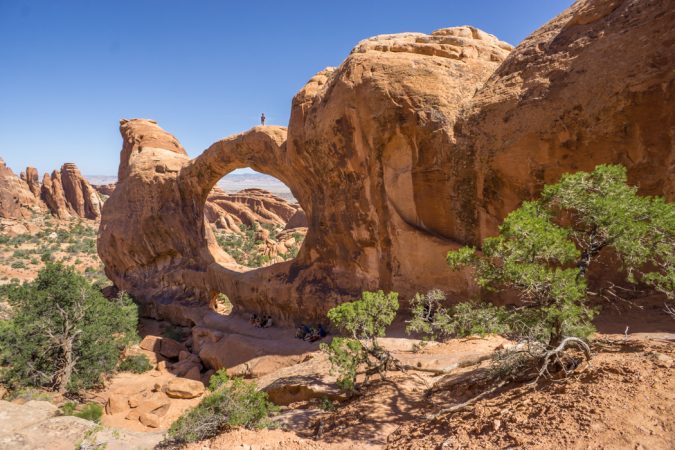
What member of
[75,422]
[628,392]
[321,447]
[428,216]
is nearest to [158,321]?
[75,422]

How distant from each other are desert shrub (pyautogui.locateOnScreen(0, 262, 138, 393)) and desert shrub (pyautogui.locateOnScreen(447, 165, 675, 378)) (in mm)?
→ 13366

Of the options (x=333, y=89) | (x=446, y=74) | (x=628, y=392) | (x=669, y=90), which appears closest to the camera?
(x=628, y=392)

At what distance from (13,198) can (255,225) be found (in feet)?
105

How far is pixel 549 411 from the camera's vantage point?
4152mm

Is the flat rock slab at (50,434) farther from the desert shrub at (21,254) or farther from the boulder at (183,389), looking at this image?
the desert shrub at (21,254)

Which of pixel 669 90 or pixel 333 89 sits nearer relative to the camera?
pixel 669 90

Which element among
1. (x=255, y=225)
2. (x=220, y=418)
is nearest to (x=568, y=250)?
(x=220, y=418)

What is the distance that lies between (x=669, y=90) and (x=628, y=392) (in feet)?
20.6

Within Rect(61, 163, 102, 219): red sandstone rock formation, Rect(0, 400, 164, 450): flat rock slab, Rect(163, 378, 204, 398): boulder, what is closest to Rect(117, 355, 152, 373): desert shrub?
Rect(163, 378, 204, 398): boulder

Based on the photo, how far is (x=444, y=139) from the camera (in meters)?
10.1

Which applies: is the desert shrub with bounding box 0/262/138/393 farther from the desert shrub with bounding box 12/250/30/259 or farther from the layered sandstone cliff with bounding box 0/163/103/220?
the layered sandstone cliff with bounding box 0/163/103/220

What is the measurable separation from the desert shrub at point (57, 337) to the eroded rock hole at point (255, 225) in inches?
691

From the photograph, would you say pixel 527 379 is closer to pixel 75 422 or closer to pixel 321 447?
pixel 321 447

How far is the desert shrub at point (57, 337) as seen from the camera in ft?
39.0
